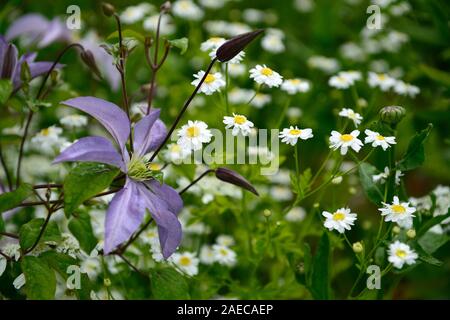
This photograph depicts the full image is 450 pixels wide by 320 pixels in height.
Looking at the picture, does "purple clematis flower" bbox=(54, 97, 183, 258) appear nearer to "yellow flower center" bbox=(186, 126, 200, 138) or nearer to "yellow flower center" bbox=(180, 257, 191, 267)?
"yellow flower center" bbox=(186, 126, 200, 138)

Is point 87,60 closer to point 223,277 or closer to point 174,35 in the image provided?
point 223,277

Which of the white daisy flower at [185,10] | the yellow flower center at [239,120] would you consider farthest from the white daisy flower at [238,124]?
the white daisy flower at [185,10]

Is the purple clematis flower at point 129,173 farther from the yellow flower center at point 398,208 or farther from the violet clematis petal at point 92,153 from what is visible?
the yellow flower center at point 398,208

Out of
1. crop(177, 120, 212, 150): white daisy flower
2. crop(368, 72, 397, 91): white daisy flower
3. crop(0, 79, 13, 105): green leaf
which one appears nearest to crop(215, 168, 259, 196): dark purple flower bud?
crop(177, 120, 212, 150): white daisy flower

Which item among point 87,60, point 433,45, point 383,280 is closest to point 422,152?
point 383,280
